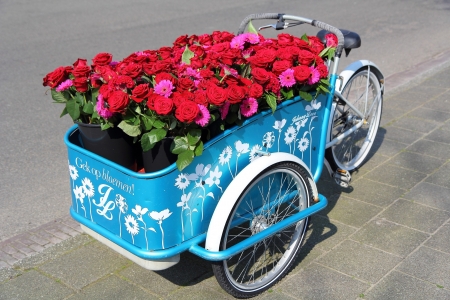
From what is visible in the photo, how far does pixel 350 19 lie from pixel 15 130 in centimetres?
652

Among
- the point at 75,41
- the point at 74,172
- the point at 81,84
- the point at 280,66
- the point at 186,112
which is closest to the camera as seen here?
the point at 186,112

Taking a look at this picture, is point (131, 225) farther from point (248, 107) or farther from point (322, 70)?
point (322, 70)

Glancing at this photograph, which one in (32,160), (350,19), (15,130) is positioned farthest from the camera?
(350,19)

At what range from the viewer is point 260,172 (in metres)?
3.02

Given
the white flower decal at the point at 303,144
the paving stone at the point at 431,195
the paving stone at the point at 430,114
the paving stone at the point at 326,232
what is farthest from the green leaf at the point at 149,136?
the paving stone at the point at 430,114

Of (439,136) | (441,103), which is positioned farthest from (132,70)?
(441,103)

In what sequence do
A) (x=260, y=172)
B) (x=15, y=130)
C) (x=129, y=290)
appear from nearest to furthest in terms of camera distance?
(x=260, y=172)
(x=129, y=290)
(x=15, y=130)

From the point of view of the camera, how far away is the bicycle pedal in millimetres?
4203

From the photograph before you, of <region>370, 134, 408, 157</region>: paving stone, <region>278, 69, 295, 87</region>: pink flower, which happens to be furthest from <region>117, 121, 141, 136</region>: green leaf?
<region>370, 134, 408, 157</region>: paving stone

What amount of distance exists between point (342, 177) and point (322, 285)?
109 centimetres

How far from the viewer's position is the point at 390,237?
3785 mm

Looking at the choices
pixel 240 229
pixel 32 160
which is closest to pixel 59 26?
pixel 32 160

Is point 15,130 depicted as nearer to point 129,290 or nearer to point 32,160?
point 32,160

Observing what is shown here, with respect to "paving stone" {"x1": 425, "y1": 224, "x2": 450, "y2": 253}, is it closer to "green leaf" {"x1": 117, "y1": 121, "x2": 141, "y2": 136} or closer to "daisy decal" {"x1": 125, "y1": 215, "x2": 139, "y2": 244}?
"daisy decal" {"x1": 125, "y1": 215, "x2": 139, "y2": 244}
